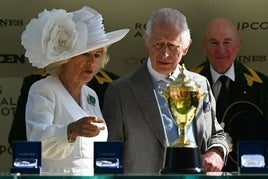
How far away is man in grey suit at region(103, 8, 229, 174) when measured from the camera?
15.2 ft

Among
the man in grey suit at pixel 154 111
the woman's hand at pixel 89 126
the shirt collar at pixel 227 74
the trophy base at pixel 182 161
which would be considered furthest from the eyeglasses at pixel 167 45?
A: the shirt collar at pixel 227 74

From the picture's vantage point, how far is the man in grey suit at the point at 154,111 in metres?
4.62

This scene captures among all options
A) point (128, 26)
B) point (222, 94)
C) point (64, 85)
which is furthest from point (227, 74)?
point (64, 85)

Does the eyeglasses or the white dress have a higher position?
the eyeglasses

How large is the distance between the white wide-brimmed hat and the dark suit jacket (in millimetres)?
1588

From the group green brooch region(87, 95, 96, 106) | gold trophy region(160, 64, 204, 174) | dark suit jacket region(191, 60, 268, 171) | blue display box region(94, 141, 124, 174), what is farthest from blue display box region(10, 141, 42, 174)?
dark suit jacket region(191, 60, 268, 171)

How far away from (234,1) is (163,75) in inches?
90.4

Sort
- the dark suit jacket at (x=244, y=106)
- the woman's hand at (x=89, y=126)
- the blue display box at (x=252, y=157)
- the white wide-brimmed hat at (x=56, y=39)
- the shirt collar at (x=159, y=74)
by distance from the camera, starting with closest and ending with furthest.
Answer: the blue display box at (x=252, y=157) → the woman's hand at (x=89, y=126) → the white wide-brimmed hat at (x=56, y=39) → the shirt collar at (x=159, y=74) → the dark suit jacket at (x=244, y=106)

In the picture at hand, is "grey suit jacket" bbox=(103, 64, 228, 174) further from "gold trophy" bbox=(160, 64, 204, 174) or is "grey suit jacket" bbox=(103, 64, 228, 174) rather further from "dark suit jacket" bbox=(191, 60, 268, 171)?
"dark suit jacket" bbox=(191, 60, 268, 171)

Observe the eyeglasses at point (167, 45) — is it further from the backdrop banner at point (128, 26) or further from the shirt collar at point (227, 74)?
the backdrop banner at point (128, 26)

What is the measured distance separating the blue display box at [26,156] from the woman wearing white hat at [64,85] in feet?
1.23

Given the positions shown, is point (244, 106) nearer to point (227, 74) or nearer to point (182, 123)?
point (227, 74)

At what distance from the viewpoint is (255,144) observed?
3.63m

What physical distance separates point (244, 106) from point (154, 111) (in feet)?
5.06
